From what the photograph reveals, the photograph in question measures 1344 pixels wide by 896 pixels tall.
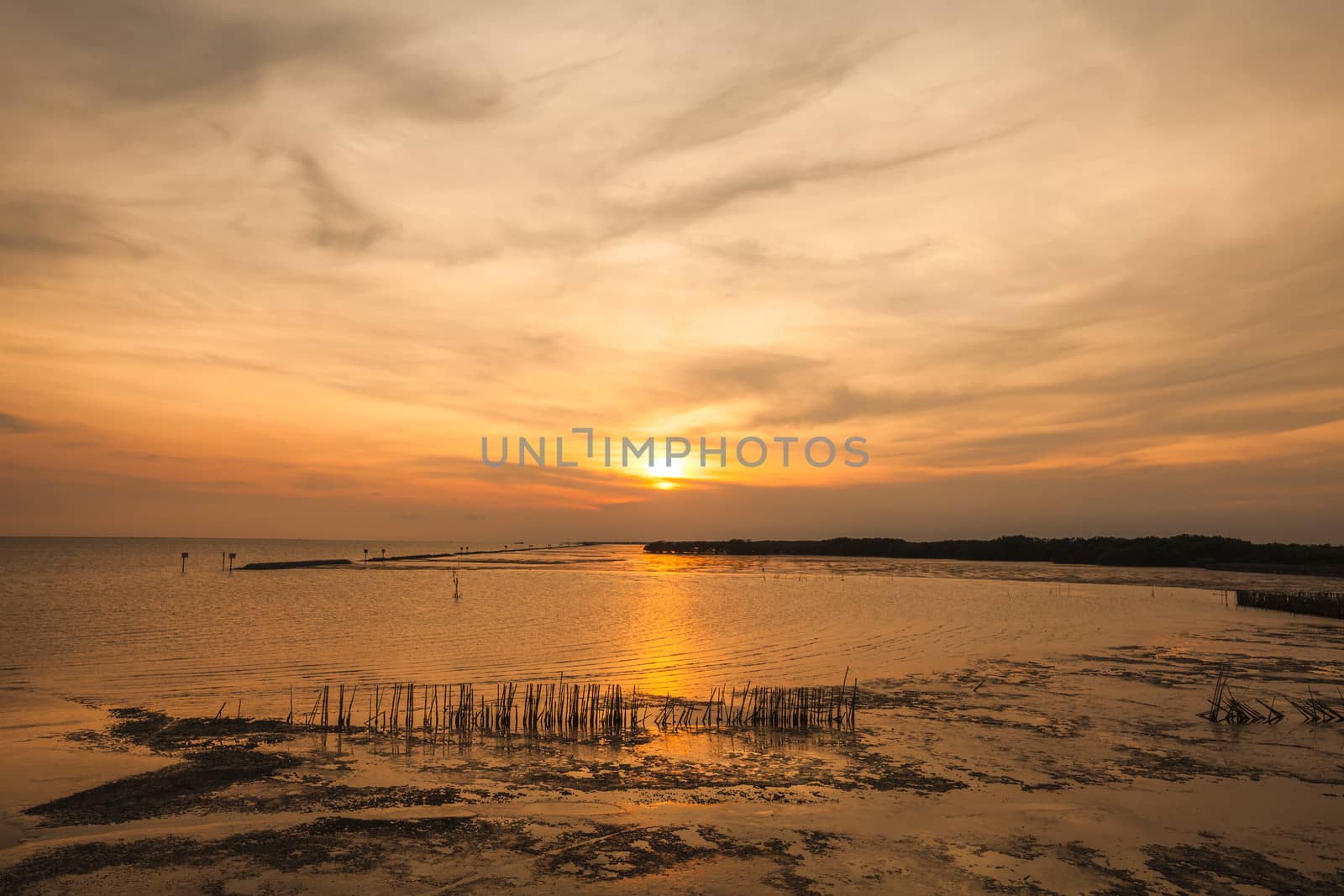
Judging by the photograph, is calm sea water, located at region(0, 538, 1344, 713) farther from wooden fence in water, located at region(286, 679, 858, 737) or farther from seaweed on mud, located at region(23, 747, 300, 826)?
seaweed on mud, located at region(23, 747, 300, 826)

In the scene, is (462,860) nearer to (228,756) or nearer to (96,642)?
(228,756)

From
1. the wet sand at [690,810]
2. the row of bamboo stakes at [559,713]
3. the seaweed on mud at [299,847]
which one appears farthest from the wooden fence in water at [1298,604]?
the seaweed on mud at [299,847]

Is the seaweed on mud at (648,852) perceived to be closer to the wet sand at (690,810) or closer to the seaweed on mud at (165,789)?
the wet sand at (690,810)

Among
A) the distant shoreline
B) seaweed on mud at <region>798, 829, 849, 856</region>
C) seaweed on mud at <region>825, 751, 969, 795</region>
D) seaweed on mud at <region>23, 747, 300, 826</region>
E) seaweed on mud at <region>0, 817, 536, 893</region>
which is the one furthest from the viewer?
the distant shoreline

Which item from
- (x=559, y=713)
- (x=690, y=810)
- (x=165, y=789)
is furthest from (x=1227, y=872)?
(x=165, y=789)

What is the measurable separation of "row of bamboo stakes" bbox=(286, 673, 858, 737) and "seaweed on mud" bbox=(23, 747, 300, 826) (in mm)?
3002

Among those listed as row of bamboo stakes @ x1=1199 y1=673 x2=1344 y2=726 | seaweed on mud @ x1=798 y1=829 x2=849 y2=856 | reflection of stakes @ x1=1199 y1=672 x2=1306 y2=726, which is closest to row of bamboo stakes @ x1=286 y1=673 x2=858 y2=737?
seaweed on mud @ x1=798 y1=829 x2=849 y2=856

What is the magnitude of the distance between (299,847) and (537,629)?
110 feet

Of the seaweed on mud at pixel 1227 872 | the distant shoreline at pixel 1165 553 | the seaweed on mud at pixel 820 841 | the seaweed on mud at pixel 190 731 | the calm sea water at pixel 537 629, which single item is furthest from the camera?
the distant shoreline at pixel 1165 553

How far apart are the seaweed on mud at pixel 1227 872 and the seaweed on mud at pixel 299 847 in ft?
29.8

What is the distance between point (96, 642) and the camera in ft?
121

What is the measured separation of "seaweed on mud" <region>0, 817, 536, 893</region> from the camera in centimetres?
1100

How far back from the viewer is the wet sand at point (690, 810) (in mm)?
11164

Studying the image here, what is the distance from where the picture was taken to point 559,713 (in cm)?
2033
